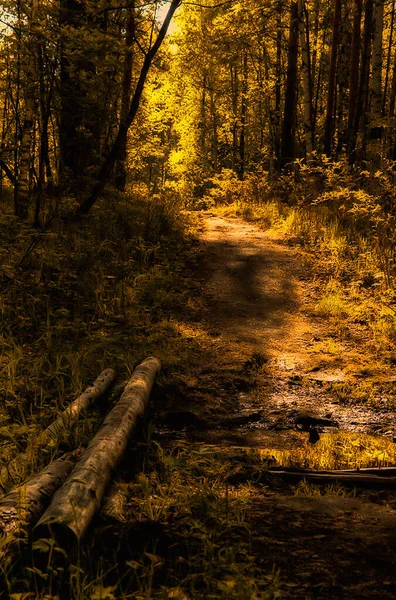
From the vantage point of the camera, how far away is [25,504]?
273 centimetres

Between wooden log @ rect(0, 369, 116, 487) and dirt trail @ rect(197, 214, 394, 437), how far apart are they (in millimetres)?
1525

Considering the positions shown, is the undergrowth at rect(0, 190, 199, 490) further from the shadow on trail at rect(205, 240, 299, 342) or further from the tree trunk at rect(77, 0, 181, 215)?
the shadow on trail at rect(205, 240, 299, 342)

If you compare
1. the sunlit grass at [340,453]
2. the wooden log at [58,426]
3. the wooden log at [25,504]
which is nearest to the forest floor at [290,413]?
the sunlit grass at [340,453]

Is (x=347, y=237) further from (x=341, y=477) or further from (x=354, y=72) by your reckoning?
(x=354, y=72)

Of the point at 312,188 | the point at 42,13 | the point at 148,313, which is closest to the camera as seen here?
the point at 148,313

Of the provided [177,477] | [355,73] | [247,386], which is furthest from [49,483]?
[355,73]

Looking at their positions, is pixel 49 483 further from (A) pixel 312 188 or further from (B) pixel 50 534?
(A) pixel 312 188

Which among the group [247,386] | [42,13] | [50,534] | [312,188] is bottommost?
[247,386]

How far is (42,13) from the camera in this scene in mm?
7609

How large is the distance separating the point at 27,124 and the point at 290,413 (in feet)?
23.0

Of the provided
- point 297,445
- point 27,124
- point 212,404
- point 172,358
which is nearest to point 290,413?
point 297,445

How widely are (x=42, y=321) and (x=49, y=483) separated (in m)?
3.53

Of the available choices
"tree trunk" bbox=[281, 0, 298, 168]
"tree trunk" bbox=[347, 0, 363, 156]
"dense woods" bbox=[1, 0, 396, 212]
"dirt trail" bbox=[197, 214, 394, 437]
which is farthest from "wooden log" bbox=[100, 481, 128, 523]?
"tree trunk" bbox=[281, 0, 298, 168]

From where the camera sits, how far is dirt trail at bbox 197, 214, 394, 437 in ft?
16.1
